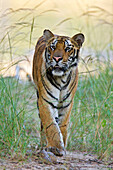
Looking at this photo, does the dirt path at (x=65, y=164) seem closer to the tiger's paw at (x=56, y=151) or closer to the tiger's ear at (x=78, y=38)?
the tiger's paw at (x=56, y=151)

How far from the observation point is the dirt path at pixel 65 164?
2996 mm

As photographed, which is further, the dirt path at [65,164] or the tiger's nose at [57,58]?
the tiger's nose at [57,58]

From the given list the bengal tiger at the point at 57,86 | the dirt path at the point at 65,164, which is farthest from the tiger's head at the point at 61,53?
the dirt path at the point at 65,164

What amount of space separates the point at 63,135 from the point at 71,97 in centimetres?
42

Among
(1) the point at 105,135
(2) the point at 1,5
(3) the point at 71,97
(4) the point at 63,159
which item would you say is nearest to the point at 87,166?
(4) the point at 63,159

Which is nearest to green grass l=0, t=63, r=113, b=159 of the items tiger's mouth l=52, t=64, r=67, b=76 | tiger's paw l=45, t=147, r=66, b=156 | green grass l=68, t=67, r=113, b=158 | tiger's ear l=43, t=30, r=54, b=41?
green grass l=68, t=67, r=113, b=158

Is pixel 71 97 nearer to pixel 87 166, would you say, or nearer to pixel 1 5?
pixel 87 166

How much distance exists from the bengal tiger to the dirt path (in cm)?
20

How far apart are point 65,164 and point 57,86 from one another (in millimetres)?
894

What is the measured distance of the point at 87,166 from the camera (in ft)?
10.6

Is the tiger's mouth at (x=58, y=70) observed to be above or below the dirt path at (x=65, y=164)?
above

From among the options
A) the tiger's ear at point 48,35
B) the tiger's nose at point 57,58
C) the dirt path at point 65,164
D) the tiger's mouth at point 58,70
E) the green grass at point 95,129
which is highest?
the tiger's ear at point 48,35

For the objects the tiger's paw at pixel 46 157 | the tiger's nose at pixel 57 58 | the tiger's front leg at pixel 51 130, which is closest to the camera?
the tiger's paw at pixel 46 157

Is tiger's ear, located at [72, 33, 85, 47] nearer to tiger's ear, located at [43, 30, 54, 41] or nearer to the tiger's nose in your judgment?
tiger's ear, located at [43, 30, 54, 41]
